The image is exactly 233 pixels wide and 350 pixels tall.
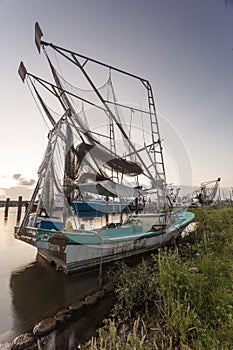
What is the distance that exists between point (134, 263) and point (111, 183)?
2.97 m

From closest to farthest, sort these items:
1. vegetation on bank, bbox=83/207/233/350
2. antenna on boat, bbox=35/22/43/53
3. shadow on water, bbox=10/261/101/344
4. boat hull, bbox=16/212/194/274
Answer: vegetation on bank, bbox=83/207/233/350, shadow on water, bbox=10/261/101/344, antenna on boat, bbox=35/22/43/53, boat hull, bbox=16/212/194/274

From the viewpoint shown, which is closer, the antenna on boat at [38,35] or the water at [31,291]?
the water at [31,291]

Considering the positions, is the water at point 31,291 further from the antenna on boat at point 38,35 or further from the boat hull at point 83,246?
the antenna on boat at point 38,35

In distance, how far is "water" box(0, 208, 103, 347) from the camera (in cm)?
383

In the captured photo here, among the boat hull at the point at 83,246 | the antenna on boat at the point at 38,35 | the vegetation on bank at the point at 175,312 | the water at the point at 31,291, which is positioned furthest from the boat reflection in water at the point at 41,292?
the antenna on boat at the point at 38,35

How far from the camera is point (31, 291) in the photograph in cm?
507

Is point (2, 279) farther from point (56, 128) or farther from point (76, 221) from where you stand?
point (56, 128)

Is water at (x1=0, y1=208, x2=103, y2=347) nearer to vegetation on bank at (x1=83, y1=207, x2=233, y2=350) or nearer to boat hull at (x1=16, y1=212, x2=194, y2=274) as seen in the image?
boat hull at (x1=16, y1=212, x2=194, y2=274)

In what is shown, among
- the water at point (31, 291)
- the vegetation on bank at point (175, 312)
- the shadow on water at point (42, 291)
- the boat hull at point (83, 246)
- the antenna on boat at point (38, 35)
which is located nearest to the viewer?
the vegetation on bank at point (175, 312)

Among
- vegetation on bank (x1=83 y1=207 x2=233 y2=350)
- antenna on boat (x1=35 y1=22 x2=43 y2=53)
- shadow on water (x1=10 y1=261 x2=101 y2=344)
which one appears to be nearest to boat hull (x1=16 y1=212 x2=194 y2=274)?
shadow on water (x1=10 y1=261 x2=101 y2=344)

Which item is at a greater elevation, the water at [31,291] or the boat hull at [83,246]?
the boat hull at [83,246]

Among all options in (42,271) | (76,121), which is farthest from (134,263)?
(76,121)

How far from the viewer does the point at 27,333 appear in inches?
133

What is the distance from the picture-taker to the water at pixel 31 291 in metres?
3.83
